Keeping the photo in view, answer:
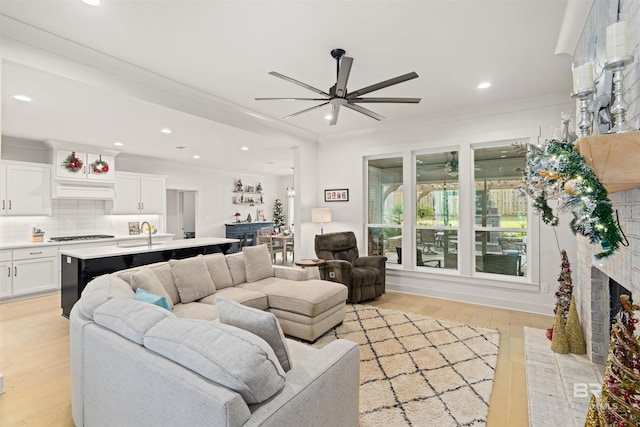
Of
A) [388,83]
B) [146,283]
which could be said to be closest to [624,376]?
[388,83]

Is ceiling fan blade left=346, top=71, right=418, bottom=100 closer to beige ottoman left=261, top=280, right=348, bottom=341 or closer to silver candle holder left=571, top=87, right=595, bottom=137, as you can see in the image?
silver candle holder left=571, top=87, right=595, bottom=137

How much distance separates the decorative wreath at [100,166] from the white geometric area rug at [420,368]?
5.37 m

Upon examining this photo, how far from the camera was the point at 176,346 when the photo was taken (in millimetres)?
1247

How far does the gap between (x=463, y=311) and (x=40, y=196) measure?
696 centimetres

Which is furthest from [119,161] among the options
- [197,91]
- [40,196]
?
[197,91]

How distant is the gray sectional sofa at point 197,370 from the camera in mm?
1095

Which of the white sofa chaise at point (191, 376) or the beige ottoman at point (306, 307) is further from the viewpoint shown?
the beige ottoman at point (306, 307)

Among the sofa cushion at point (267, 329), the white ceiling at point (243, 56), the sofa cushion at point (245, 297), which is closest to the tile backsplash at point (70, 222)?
the white ceiling at point (243, 56)

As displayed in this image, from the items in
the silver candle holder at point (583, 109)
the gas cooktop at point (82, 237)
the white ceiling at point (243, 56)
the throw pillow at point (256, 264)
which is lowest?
the throw pillow at point (256, 264)

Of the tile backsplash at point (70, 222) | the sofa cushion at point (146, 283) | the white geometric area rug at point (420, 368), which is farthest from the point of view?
the tile backsplash at point (70, 222)

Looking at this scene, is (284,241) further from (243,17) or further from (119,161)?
(243,17)

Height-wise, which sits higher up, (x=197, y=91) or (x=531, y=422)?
(x=197, y=91)

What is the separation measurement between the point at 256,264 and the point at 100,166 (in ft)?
13.7

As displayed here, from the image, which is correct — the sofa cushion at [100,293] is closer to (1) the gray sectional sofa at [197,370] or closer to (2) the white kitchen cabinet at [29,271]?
(1) the gray sectional sofa at [197,370]
